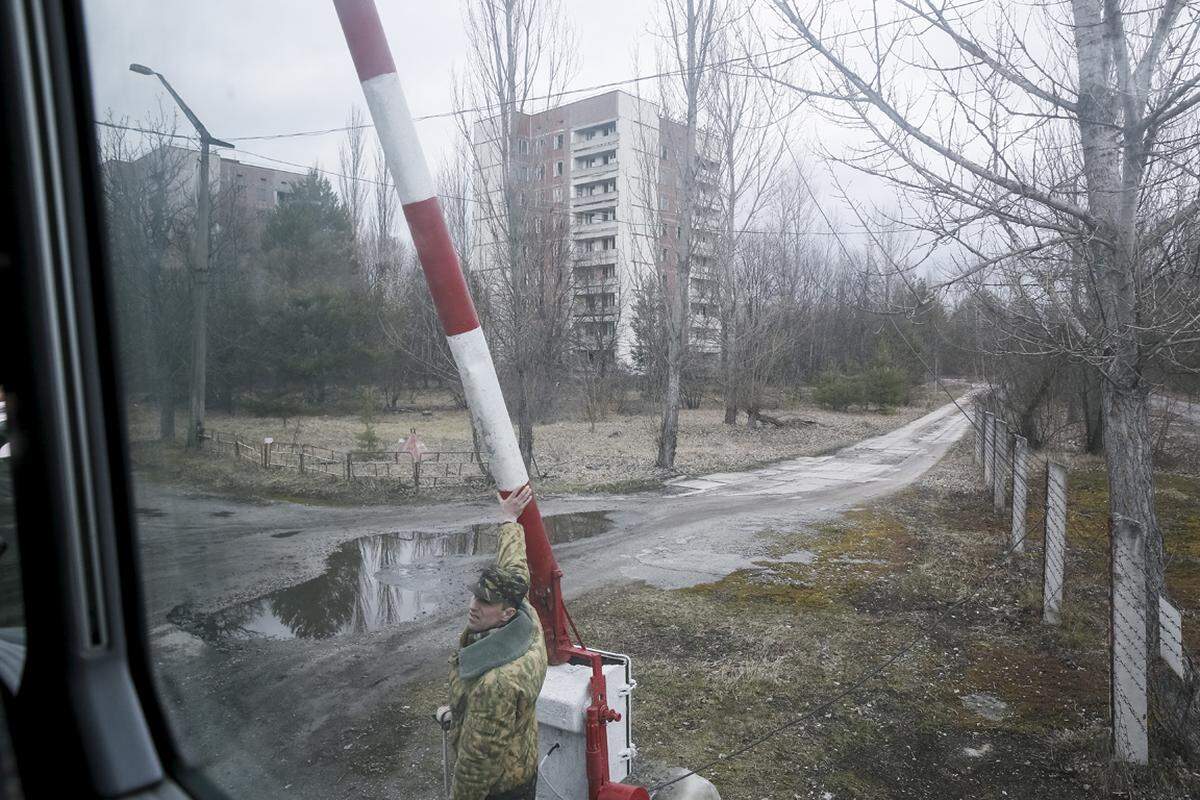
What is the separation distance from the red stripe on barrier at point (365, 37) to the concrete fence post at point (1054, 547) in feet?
22.2

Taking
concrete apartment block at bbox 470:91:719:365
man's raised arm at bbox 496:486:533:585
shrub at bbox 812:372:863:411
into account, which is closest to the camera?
man's raised arm at bbox 496:486:533:585

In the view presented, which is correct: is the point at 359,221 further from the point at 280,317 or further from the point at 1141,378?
the point at 1141,378

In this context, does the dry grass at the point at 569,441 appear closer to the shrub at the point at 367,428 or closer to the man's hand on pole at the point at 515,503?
the shrub at the point at 367,428

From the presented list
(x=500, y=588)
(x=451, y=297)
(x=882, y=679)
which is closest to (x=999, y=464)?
(x=882, y=679)

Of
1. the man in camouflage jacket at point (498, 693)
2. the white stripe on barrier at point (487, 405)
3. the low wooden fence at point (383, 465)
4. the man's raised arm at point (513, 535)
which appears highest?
the white stripe on barrier at point (487, 405)

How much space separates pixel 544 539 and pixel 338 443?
A: 39.3 feet

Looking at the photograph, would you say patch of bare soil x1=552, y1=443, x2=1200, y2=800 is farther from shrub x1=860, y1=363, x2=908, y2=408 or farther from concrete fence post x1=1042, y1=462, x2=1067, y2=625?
shrub x1=860, y1=363, x2=908, y2=408

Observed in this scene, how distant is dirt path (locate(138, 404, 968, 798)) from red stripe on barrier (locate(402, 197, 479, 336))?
3.53ft

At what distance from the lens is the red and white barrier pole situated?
2426 mm

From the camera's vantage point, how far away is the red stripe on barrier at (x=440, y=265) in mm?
2561

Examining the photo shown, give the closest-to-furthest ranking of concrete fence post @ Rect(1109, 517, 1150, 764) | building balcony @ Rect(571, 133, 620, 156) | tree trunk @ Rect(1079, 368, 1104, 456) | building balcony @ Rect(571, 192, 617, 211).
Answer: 1. concrete fence post @ Rect(1109, 517, 1150, 764)
2. tree trunk @ Rect(1079, 368, 1104, 456)
3. building balcony @ Rect(571, 133, 620, 156)
4. building balcony @ Rect(571, 192, 617, 211)

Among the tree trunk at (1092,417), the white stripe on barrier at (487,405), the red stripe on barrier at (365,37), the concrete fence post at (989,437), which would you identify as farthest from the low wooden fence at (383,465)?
the tree trunk at (1092,417)

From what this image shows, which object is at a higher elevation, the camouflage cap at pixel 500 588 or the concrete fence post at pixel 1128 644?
the camouflage cap at pixel 500 588

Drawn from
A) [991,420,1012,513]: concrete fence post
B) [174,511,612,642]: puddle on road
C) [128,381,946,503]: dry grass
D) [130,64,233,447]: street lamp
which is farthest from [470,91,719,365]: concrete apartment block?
[130,64,233,447]: street lamp
